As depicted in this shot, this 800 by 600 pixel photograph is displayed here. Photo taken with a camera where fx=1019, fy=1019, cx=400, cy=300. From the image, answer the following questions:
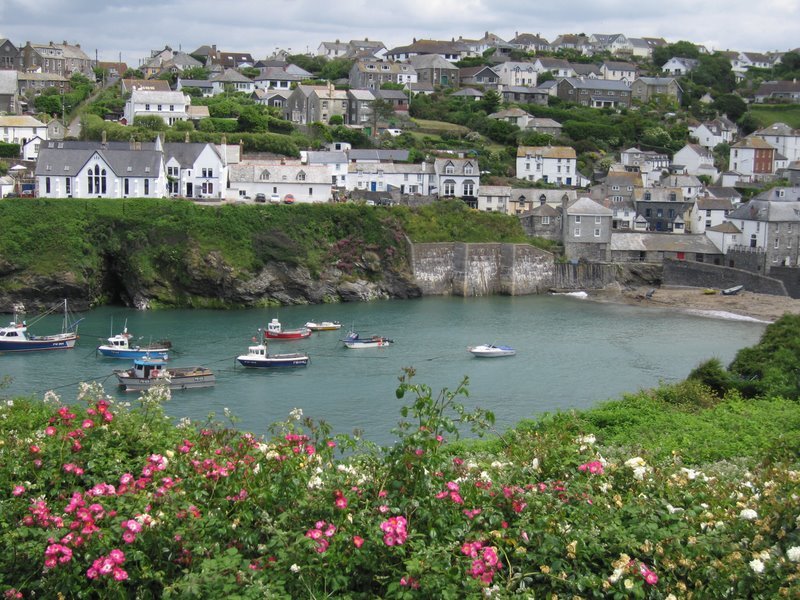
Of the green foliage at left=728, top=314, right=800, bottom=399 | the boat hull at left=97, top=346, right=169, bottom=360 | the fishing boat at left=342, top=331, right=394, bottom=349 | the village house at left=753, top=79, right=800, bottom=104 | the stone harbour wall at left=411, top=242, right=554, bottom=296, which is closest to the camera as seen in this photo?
the green foliage at left=728, top=314, right=800, bottom=399

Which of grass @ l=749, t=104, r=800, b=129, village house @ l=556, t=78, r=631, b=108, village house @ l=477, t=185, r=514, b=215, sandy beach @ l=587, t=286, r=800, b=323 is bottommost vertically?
sandy beach @ l=587, t=286, r=800, b=323

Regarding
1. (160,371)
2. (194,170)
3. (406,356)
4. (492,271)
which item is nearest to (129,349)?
(160,371)

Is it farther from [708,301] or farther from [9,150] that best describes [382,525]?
[9,150]

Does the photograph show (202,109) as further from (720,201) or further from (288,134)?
(720,201)

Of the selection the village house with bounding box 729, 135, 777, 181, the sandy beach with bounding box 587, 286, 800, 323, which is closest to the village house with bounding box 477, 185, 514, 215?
the sandy beach with bounding box 587, 286, 800, 323

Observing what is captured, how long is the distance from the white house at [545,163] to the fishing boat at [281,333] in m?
32.4

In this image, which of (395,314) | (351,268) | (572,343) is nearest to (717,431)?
(572,343)

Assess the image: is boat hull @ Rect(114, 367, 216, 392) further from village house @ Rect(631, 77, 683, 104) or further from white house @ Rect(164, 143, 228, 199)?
village house @ Rect(631, 77, 683, 104)

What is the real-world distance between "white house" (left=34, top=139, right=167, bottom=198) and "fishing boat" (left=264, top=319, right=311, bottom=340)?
14.7m

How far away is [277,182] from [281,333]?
57.4 feet

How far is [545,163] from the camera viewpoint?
70.6m

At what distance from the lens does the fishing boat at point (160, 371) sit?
32438 mm

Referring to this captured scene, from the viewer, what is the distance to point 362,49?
356 ft

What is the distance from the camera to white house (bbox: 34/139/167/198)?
51719mm
